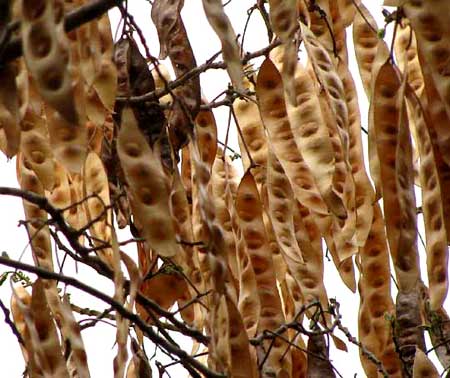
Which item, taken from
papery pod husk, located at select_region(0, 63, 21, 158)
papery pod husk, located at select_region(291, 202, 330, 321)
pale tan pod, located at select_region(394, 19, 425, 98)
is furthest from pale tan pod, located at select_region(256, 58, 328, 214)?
papery pod husk, located at select_region(0, 63, 21, 158)

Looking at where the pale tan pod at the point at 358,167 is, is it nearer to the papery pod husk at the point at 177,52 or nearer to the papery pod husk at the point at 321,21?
the papery pod husk at the point at 321,21

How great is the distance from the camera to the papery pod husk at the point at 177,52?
2.69 meters

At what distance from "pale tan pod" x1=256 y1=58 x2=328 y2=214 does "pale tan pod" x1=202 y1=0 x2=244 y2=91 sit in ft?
1.79

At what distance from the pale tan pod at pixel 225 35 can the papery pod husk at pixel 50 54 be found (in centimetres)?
27

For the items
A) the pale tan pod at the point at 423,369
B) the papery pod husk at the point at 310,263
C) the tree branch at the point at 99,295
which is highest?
the papery pod husk at the point at 310,263

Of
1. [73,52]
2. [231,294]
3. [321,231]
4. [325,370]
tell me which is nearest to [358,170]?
[321,231]

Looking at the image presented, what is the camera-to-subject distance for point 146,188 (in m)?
1.90

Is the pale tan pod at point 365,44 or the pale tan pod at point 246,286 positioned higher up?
the pale tan pod at point 365,44

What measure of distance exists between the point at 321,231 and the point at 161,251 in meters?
0.74

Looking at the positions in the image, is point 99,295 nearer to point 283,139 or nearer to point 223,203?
point 283,139

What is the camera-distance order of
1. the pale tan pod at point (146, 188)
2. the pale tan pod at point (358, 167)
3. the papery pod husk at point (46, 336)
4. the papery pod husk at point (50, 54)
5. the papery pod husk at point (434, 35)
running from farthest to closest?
the pale tan pod at point (358, 167)
the papery pod husk at point (46, 336)
the pale tan pod at point (146, 188)
the papery pod husk at point (434, 35)
the papery pod husk at point (50, 54)

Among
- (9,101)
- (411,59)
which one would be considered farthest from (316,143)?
(9,101)

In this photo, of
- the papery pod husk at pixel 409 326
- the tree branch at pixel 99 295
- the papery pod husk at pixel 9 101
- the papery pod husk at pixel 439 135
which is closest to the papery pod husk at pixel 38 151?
the tree branch at pixel 99 295

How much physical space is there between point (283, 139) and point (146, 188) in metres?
0.65
